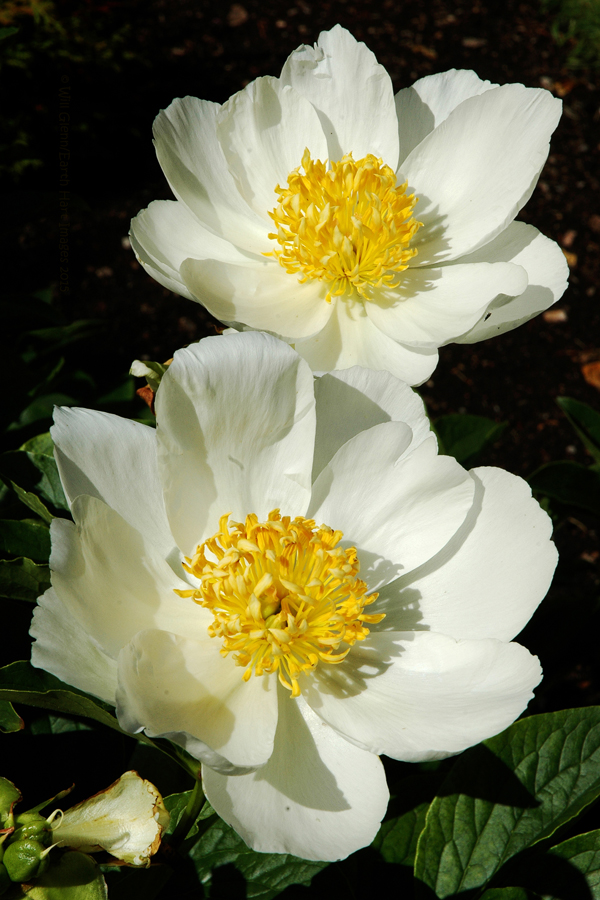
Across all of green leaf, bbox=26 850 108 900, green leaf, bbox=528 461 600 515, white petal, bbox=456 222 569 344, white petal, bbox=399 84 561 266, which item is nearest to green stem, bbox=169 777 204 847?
green leaf, bbox=26 850 108 900

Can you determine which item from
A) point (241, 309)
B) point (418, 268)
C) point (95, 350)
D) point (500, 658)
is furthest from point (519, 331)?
point (500, 658)

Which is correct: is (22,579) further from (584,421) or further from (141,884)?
(584,421)

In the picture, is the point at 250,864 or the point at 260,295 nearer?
the point at 250,864

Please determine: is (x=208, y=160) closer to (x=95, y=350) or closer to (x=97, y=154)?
(x=95, y=350)

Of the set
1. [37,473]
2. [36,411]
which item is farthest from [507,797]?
[36,411]

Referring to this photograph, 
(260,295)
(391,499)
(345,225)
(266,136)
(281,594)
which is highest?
(266,136)

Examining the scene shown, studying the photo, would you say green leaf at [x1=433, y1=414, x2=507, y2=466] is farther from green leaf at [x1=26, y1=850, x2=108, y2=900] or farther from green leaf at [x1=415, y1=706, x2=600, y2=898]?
green leaf at [x1=26, y1=850, x2=108, y2=900]

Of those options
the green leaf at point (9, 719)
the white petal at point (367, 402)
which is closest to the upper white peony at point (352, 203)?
the white petal at point (367, 402)
